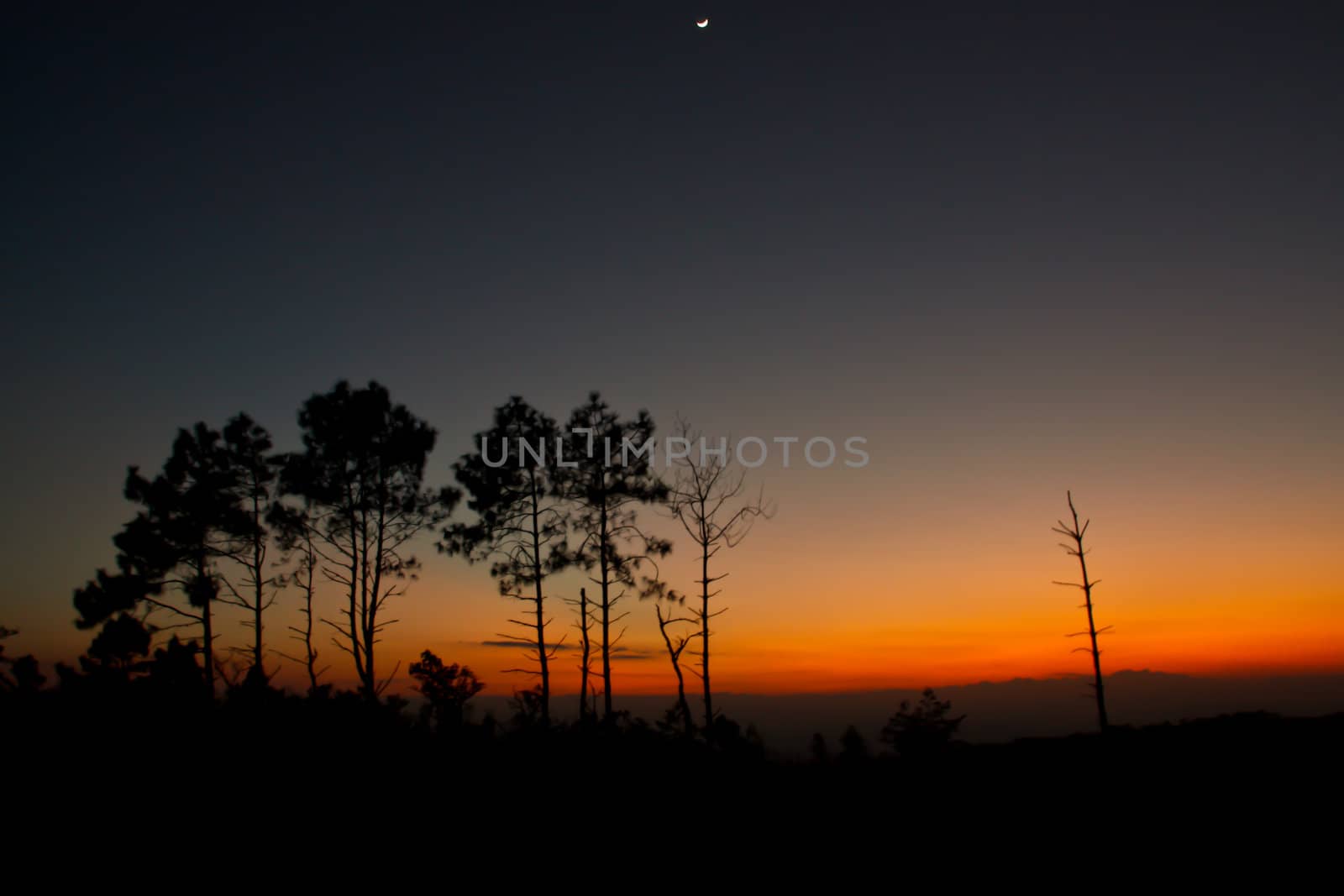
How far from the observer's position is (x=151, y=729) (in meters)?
9.14

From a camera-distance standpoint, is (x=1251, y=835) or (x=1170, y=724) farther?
(x=1170, y=724)

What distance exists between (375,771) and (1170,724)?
17795 millimetres

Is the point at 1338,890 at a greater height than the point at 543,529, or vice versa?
the point at 543,529

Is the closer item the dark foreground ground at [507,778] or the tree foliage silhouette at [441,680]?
the dark foreground ground at [507,778]

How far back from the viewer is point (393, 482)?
83.6 ft

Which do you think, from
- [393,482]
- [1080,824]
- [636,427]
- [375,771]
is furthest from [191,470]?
[1080,824]

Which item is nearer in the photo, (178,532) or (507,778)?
(507,778)

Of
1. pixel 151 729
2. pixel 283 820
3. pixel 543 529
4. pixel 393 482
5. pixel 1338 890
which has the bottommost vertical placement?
pixel 1338 890

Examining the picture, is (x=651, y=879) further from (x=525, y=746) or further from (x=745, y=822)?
(x=525, y=746)

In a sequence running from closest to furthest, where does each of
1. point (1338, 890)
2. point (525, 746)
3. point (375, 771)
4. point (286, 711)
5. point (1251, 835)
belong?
point (1338, 890) → point (1251, 835) → point (375, 771) → point (286, 711) → point (525, 746)

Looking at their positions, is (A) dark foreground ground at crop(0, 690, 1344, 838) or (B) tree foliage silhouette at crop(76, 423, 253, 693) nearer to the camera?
(A) dark foreground ground at crop(0, 690, 1344, 838)

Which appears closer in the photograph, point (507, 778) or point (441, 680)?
point (507, 778)

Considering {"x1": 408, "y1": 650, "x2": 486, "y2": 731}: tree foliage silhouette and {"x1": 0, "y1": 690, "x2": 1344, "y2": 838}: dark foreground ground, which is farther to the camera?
{"x1": 408, "y1": 650, "x2": 486, "y2": 731}: tree foliage silhouette

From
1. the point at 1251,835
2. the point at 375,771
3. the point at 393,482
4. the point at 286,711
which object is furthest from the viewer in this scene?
the point at 393,482
